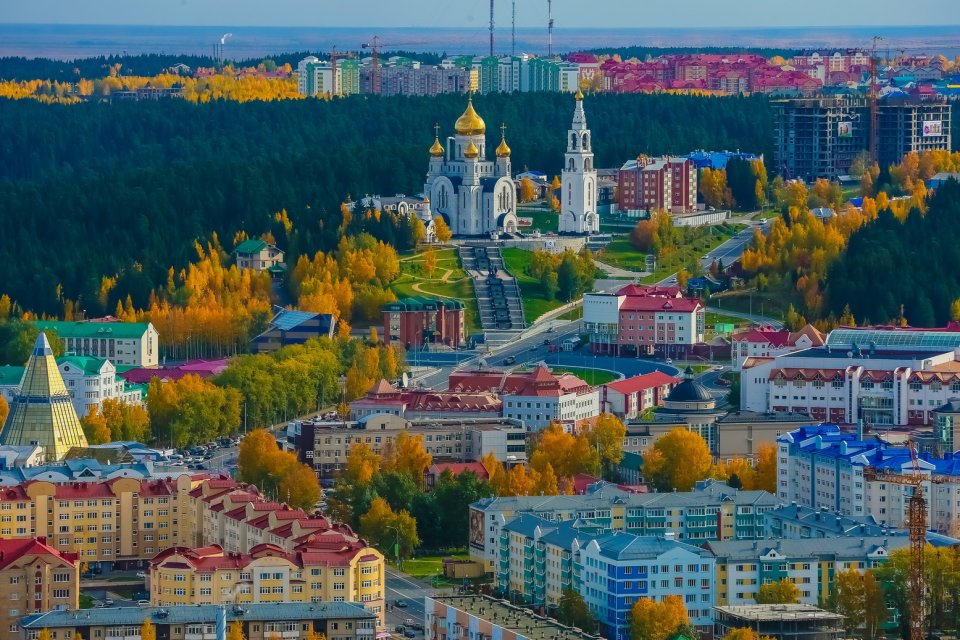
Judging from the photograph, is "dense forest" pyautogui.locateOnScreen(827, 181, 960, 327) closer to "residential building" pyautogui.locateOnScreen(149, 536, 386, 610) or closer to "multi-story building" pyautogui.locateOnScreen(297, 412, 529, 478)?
"multi-story building" pyautogui.locateOnScreen(297, 412, 529, 478)

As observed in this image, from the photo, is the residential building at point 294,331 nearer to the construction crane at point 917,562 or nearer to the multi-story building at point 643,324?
the multi-story building at point 643,324

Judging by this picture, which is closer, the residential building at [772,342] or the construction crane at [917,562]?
the construction crane at [917,562]

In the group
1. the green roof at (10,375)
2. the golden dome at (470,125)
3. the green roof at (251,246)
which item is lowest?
the green roof at (10,375)

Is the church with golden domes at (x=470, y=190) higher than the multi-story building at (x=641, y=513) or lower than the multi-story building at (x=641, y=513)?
higher

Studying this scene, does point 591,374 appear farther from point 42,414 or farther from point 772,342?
point 42,414

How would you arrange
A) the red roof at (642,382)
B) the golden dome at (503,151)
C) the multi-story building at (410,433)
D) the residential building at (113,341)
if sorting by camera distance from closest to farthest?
the multi-story building at (410,433)
the red roof at (642,382)
the residential building at (113,341)
the golden dome at (503,151)

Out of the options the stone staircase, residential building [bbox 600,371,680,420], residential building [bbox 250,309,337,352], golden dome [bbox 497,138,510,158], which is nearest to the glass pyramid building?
residential building [bbox 600,371,680,420]

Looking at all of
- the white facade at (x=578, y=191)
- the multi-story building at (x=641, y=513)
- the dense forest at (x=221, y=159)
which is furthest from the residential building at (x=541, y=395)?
the white facade at (x=578, y=191)
